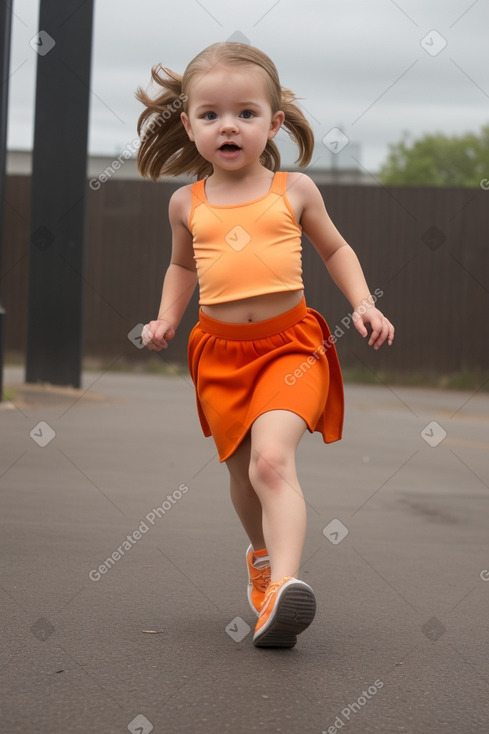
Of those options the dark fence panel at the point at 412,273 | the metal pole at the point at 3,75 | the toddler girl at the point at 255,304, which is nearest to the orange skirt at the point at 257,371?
the toddler girl at the point at 255,304

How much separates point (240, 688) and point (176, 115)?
1935 mm

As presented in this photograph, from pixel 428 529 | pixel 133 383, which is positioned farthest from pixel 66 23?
pixel 428 529

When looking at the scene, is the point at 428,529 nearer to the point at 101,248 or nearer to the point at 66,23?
the point at 66,23

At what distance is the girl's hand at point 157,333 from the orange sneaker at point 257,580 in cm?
71

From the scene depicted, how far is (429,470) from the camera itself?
7555mm

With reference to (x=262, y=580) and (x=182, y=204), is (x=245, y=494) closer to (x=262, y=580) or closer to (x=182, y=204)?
(x=262, y=580)

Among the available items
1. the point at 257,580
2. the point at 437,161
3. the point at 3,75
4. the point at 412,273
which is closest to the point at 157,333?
the point at 257,580

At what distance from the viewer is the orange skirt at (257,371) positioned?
342cm

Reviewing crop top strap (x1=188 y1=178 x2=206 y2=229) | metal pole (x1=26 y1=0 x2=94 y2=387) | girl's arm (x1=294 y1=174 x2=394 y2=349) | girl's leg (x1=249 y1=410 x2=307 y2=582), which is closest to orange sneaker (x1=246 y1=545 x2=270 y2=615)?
girl's leg (x1=249 y1=410 x2=307 y2=582)

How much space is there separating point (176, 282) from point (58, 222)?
23.8 ft

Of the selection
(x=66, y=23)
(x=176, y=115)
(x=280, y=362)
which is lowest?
(x=66, y=23)

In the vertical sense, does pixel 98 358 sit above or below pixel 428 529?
below

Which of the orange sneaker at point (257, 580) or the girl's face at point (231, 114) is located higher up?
the girl's face at point (231, 114)

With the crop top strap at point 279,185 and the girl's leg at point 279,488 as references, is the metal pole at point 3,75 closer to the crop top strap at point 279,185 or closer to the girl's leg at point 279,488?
the crop top strap at point 279,185
